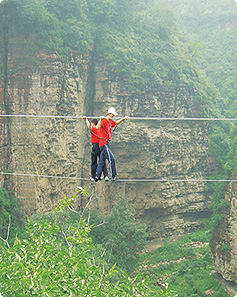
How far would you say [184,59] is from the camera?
2603 centimetres

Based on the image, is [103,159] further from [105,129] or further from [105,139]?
[105,129]

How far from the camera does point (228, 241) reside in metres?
18.3

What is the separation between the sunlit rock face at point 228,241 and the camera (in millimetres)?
17938

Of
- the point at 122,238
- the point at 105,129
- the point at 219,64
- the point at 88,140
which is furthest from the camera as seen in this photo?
the point at 219,64

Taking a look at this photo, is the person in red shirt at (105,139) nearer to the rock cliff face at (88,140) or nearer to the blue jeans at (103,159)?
the blue jeans at (103,159)

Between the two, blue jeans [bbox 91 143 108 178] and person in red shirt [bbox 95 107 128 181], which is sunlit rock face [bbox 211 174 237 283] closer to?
blue jeans [bbox 91 143 108 178]

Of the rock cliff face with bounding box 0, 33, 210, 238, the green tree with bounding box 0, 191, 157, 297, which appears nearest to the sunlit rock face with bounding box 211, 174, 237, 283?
the rock cliff face with bounding box 0, 33, 210, 238

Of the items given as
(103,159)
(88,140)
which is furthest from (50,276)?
(88,140)

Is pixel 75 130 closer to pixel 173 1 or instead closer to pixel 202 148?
pixel 202 148

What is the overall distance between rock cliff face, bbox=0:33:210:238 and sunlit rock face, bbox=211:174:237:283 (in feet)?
17.2

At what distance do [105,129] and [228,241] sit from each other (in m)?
13.4

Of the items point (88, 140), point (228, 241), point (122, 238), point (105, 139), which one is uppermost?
point (105, 139)

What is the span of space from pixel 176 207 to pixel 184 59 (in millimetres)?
10071

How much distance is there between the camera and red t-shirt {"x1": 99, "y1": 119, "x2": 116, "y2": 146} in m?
7.00
